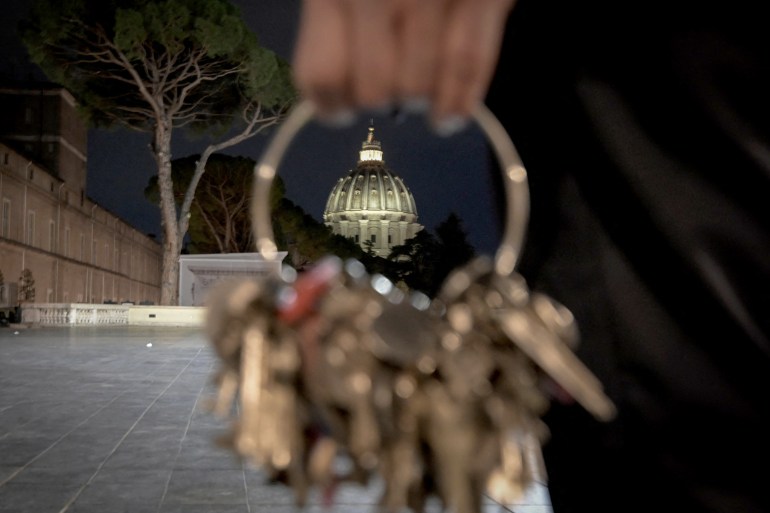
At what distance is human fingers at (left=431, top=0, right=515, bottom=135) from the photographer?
26.0 inches

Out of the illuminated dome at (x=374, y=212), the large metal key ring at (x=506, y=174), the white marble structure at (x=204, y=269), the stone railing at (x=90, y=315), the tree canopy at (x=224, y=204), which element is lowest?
the stone railing at (x=90, y=315)

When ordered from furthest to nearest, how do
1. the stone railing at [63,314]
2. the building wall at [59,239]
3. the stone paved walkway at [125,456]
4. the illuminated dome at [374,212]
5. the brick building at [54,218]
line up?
1. the illuminated dome at [374,212]
2. the brick building at [54,218]
3. the building wall at [59,239]
4. the stone railing at [63,314]
5. the stone paved walkway at [125,456]

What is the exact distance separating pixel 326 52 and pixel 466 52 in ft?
0.39

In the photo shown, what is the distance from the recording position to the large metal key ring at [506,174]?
735 mm

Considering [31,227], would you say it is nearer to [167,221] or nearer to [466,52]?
[167,221]

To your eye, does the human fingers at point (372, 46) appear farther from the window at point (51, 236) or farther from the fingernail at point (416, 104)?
the window at point (51, 236)

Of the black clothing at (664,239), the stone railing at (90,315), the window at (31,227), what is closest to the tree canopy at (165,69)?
the stone railing at (90,315)

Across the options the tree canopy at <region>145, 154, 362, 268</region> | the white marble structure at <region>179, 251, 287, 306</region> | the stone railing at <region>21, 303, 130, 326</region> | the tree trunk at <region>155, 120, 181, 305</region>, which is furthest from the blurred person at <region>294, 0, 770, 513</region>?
the tree canopy at <region>145, 154, 362, 268</region>

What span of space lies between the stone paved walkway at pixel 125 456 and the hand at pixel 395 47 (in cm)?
32

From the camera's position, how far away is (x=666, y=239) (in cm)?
86

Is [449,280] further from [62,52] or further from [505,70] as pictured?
[62,52]

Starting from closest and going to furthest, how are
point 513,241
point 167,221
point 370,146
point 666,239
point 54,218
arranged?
point 513,241, point 666,239, point 370,146, point 167,221, point 54,218

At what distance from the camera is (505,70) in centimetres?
102

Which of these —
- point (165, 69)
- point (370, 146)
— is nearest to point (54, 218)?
point (165, 69)
